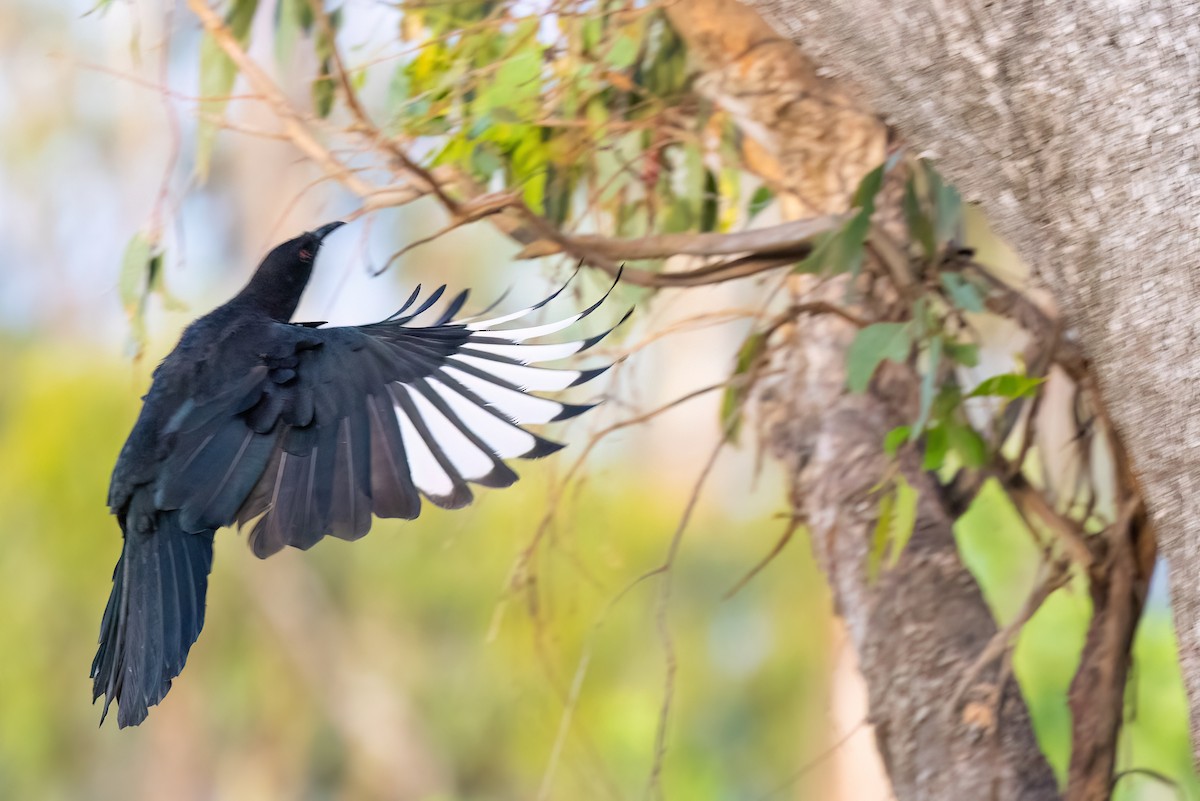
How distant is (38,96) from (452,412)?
277 inches

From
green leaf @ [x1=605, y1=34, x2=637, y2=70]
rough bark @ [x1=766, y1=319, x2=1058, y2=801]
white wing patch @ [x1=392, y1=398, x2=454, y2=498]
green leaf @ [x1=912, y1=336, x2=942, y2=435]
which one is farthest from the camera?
green leaf @ [x1=605, y1=34, x2=637, y2=70]

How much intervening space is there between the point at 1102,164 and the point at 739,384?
27.9 inches

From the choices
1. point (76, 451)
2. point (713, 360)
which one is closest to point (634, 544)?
point (713, 360)

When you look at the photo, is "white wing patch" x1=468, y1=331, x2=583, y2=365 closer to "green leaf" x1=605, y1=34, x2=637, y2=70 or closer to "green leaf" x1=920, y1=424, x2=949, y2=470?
"green leaf" x1=920, y1=424, x2=949, y2=470

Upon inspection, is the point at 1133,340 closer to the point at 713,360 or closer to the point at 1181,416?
the point at 1181,416

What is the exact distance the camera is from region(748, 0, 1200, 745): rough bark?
32.2 inches

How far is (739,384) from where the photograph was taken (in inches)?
59.4

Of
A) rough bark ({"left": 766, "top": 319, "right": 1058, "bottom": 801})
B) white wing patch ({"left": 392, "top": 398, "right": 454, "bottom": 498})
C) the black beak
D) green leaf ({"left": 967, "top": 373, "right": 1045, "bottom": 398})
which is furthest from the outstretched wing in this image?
rough bark ({"left": 766, "top": 319, "right": 1058, "bottom": 801})

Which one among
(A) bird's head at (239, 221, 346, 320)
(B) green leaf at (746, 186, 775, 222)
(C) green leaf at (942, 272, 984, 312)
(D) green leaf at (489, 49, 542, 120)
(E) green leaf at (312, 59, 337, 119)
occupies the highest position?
(E) green leaf at (312, 59, 337, 119)

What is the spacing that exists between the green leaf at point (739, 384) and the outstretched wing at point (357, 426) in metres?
0.33

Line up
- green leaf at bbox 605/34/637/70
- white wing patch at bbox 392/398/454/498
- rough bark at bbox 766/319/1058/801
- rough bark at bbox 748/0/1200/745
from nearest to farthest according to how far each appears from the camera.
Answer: rough bark at bbox 748/0/1200/745 → white wing patch at bbox 392/398/454/498 → rough bark at bbox 766/319/1058/801 → green leaf at bbox 605/34/637/70

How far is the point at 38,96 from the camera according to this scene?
23.6ft

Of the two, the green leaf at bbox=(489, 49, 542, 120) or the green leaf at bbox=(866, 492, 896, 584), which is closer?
the green leaf at bbox=(866, 492, 896, 584)

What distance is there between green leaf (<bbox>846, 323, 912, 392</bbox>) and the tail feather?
68 centimetres
